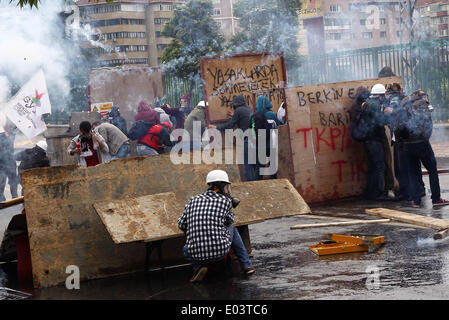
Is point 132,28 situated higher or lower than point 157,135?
higher

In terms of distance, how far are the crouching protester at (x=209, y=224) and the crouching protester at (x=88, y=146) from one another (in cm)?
383

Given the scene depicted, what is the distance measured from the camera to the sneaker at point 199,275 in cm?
736

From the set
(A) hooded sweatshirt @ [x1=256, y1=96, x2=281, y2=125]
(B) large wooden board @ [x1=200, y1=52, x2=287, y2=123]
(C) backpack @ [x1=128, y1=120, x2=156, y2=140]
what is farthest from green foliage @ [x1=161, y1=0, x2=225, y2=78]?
(C) backpack @ [x1=128, y1=120, x2=156, y2=140]

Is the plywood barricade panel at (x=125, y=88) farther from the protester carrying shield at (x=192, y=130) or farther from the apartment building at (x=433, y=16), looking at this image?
the apartment building at (x=433, y=16)

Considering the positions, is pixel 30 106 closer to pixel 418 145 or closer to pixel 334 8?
pixel 418 145

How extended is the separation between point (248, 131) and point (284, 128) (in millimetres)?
1505

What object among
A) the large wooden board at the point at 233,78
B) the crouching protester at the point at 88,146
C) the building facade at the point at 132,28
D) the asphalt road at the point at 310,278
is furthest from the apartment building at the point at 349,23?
the building facade at the point at 132,28

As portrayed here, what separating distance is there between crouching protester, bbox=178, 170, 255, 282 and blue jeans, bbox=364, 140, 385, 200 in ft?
17.3

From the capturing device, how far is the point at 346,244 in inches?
333

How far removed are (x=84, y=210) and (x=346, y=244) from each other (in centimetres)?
296

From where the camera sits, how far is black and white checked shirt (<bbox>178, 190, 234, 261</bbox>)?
282 inches

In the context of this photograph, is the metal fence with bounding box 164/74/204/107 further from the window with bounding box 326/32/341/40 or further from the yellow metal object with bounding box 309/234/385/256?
the yellow metal object with bounding box 309/234/385/256

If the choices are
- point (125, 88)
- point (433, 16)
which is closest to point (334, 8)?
point (433, 16)

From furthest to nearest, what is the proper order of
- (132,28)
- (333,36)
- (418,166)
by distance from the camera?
(132,28), (333,36), (418,166)
